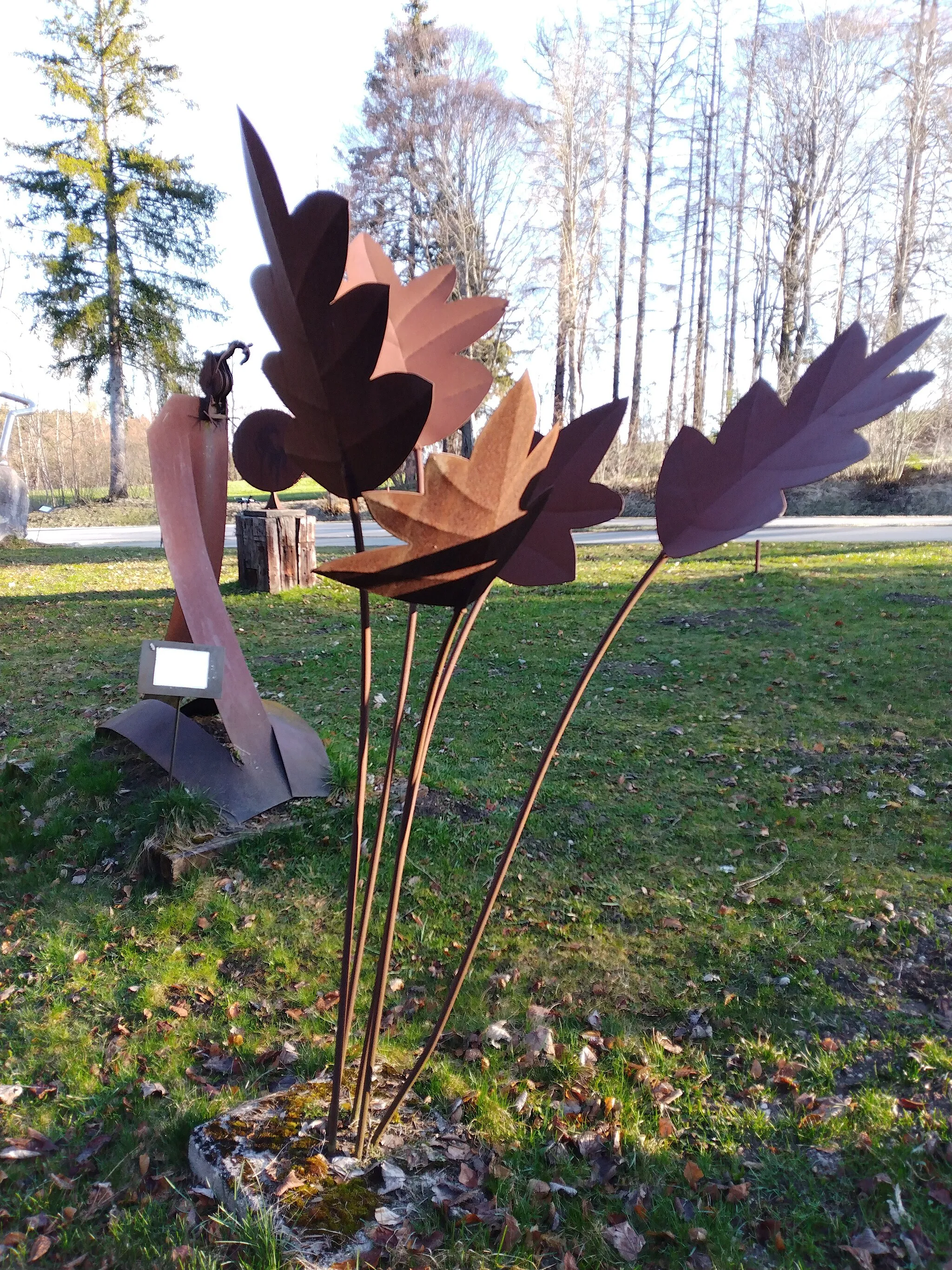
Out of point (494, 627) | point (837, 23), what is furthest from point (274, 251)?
point (837, 23)

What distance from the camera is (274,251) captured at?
1136 millimetres

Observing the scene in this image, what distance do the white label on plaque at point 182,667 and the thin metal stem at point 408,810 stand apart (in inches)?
64.4

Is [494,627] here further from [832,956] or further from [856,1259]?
[856,1259]

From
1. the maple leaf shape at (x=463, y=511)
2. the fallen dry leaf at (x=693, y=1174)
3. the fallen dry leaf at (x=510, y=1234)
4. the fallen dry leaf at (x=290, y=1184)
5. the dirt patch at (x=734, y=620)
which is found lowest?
the fallen dry leaf at (x=693, y=1174)

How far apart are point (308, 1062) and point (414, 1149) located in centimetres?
50

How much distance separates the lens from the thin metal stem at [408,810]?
4.98ft

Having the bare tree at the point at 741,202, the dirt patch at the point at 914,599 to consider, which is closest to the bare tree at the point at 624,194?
the bare tree at the point at 741,202

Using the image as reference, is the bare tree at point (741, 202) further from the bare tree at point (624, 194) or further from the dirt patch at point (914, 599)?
the dirt patch at point (914, 599)

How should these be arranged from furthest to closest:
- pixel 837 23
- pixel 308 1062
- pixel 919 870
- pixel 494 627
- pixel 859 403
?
1. pixel 837 23
2. pixel 494 627
3. pixel 919 870
4. pixel 308 1062
5. pixel 859 403

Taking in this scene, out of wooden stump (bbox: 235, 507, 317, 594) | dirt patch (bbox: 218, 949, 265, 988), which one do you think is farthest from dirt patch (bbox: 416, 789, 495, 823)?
wooden stump (bbox: 235, 507, 317, 594)

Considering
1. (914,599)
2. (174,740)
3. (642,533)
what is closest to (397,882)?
(174,740)

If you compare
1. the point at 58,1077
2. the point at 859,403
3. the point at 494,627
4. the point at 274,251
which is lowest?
the point at 58,1077

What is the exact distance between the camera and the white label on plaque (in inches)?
119

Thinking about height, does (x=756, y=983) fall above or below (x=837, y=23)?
below
